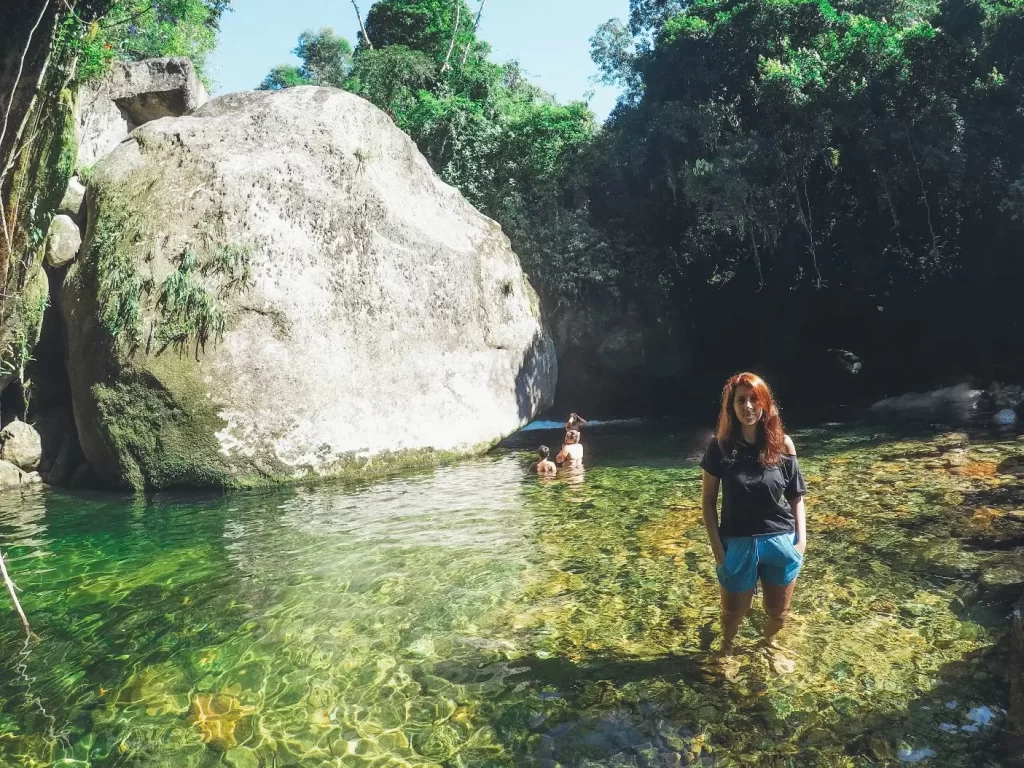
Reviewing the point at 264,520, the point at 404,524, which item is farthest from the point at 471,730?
the point at 264,520

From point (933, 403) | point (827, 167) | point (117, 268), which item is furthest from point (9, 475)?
point (933, 403)

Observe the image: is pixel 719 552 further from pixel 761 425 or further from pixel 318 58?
pixel 318 58

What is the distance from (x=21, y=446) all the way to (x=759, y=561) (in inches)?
576

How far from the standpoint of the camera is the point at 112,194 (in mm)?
12969

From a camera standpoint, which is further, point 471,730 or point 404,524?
point 404,524

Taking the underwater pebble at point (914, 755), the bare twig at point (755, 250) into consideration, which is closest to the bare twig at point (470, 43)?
the bare twig at point (755, 250)

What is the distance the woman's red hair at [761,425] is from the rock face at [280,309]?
9.23 meters

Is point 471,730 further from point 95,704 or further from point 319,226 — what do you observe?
point 319,226

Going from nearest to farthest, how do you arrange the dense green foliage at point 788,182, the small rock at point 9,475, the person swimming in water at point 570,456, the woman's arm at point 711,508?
1. the woman's arm at point 711,508
2. the person swimming in water at point 570,456
3. the small rock at point 9,475
4. the dense green foliage at point 788,182

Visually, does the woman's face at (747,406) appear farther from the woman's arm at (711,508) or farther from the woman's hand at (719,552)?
the woman's hand at (719,552)

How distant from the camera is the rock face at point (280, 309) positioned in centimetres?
1151

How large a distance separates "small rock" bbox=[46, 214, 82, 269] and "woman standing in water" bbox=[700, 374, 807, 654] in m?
14.0

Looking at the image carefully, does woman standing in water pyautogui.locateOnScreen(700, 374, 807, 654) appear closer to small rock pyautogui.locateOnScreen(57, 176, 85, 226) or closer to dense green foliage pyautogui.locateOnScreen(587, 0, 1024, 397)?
small rock pyautogui.locateOnScreen(57, 176, 85, 226)

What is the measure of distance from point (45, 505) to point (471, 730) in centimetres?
1020
